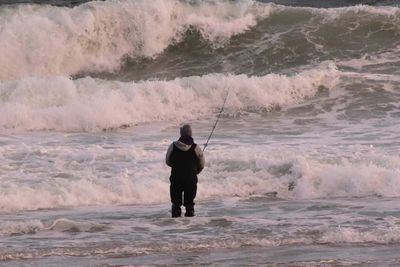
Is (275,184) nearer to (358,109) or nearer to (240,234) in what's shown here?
(240,234)

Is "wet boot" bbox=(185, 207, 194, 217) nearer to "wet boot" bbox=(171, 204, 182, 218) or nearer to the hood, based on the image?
"wet boot" bbox=(171, 204, 182, 218)

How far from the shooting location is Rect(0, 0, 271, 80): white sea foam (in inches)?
850

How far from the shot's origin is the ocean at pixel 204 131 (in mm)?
8344

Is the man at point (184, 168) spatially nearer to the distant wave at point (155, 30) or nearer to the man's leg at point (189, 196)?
the man's leg at point (189, 196)

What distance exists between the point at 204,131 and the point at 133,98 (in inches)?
85.8

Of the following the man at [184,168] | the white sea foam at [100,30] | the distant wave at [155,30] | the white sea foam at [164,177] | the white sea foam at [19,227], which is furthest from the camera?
the distant wave at [155,30]

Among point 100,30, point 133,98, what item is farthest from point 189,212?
point 100,30

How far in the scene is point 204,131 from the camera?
15891mm

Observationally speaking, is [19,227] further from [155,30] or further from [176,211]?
[155,30]

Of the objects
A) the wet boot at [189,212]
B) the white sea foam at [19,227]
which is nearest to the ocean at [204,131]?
the white sea foam at [19,227]

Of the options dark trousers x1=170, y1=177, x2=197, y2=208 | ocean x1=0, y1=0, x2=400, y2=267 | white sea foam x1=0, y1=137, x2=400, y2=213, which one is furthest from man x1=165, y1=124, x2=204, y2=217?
white sea foam x1=0, y1=137, x2=400, y2=213

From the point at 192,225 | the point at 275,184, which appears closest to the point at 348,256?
the point at 192,225

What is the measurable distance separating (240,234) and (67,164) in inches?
165

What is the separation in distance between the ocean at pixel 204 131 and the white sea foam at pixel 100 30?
37 mm
